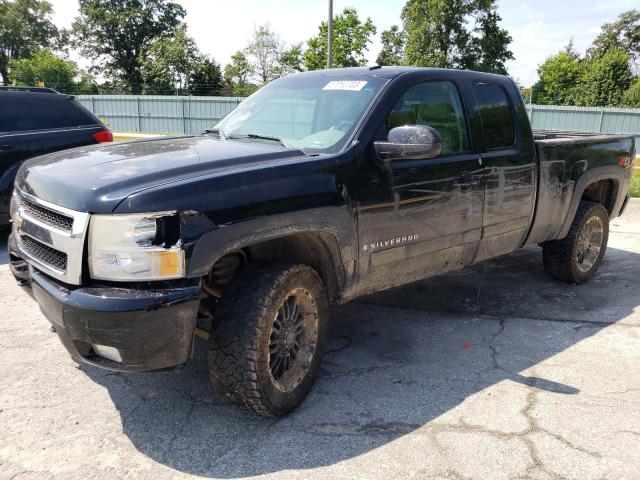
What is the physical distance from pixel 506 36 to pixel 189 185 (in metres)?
47.8

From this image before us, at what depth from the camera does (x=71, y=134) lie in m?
6.85

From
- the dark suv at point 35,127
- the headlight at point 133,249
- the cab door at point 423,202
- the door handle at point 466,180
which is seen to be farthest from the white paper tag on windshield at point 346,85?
the dark suv at point 35,127

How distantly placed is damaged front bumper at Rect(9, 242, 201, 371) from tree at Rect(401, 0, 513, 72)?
145 feet

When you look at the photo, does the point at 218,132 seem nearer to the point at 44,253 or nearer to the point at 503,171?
the point at 44,253

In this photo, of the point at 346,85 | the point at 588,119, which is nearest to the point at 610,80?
the point at 588,119

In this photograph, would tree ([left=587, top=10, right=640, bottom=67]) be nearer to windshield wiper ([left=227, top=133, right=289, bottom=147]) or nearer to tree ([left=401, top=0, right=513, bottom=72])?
tree ([left=401, top=0, right=513, bottom=72])

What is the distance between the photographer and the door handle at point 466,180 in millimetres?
3976

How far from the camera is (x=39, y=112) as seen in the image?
6.83 metres

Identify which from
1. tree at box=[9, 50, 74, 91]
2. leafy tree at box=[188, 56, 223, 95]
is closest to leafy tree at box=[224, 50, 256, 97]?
leafy tree at box=[188, 56, 223, 95]

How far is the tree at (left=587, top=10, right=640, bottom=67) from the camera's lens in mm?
60062

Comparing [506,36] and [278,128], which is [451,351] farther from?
[506,36]

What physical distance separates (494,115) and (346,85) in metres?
1.33

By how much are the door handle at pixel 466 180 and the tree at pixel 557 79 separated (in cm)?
5041

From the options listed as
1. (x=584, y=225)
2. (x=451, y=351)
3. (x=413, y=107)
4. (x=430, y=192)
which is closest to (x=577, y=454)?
(x=451, y=351)
